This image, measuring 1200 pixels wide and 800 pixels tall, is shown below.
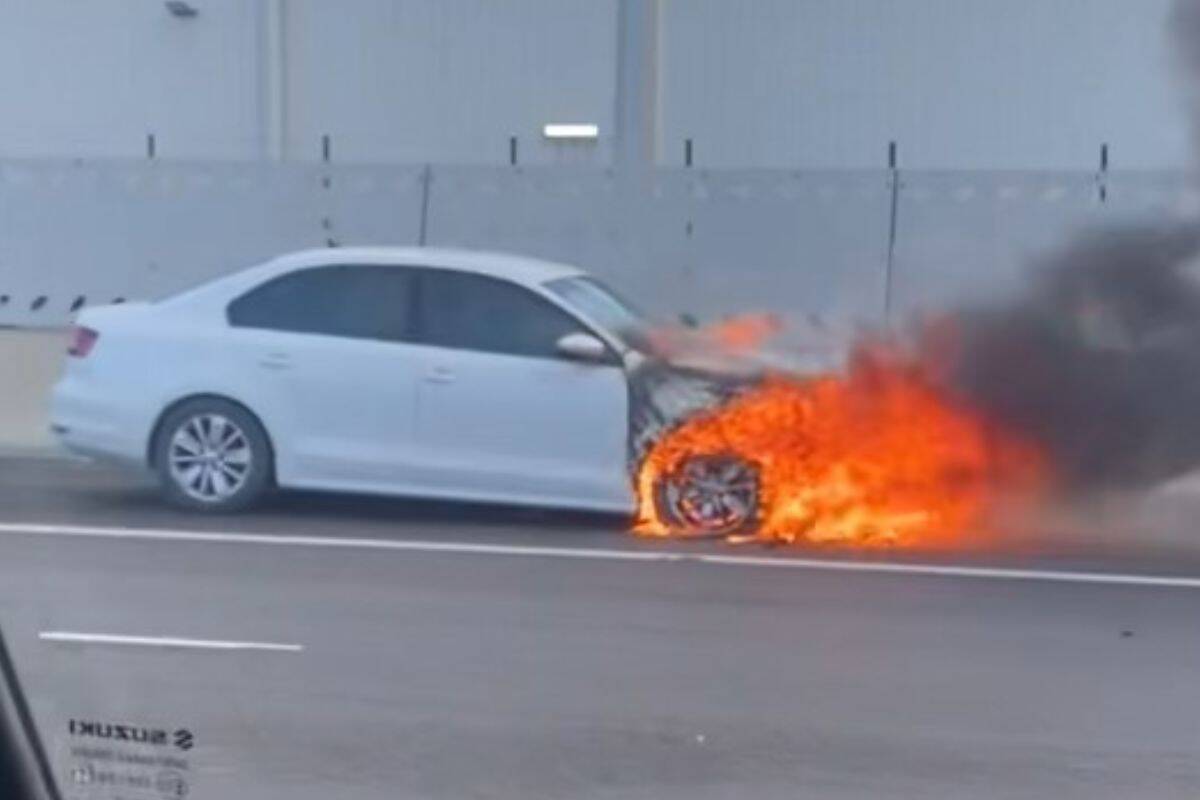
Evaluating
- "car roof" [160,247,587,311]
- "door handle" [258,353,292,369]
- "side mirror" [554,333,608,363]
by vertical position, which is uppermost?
"car roof" [160,247,587,311]

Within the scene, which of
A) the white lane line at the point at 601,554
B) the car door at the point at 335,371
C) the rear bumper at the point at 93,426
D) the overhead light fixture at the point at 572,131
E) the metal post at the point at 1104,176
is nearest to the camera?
the metal post at the point at 1104,176

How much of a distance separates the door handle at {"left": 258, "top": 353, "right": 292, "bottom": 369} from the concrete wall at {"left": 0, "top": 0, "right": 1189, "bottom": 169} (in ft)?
4.79

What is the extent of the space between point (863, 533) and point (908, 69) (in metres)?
1.61

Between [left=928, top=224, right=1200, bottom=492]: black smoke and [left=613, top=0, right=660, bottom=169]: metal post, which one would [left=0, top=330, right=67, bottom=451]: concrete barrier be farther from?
[left=928, top=224, right=1200, bottom=492]: black smoke

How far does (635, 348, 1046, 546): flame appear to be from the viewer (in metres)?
7.68

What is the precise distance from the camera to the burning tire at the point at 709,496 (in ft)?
28.6

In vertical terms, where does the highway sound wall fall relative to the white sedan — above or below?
above

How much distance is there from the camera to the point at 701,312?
7875 mm

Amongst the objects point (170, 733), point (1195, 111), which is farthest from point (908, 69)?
point (170, 733)

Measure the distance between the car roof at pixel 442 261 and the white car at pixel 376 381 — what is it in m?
0.01

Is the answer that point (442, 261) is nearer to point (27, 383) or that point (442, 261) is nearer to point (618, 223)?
point (618, 223)

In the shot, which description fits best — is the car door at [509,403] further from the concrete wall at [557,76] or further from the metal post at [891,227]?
the metal post at [891,227]

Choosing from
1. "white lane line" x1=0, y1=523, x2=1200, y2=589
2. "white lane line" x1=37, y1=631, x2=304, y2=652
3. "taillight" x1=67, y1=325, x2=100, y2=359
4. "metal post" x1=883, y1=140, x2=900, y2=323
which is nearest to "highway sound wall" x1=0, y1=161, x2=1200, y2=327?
"metal post" x1=883, y1=140, x2=900, y2=323

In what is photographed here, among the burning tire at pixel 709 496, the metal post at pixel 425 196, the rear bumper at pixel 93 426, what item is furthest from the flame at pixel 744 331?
the rear bumper at pixel 93 426
